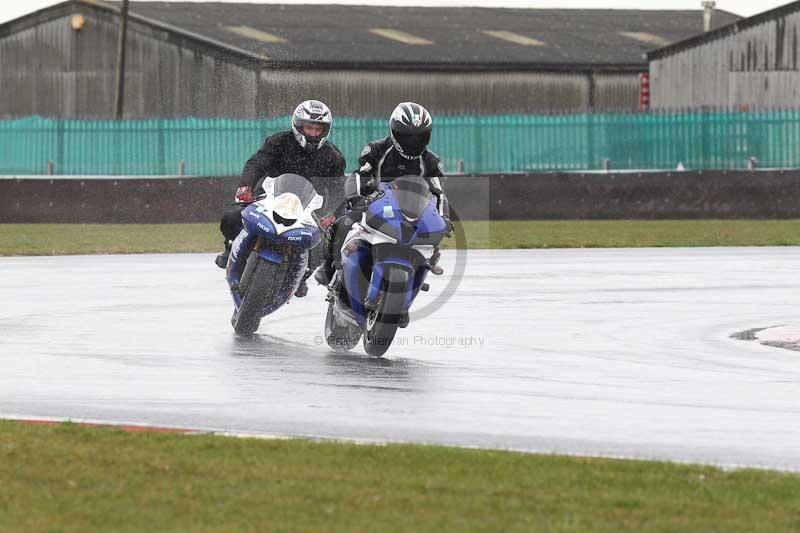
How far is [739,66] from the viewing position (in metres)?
48.8

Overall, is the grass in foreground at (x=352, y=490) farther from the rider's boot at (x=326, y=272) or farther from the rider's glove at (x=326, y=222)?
the rider's glove at (x=326, y=222)

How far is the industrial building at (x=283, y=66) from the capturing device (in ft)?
170

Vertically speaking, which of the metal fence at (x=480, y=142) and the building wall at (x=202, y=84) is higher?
the building wall at (x=202, y=84)

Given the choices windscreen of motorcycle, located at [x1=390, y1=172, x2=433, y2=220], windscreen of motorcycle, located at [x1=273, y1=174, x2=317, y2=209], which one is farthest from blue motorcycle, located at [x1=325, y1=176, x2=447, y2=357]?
windscreen of motorcycle, located at [x1=273, y1=174, x2=317, y2=209]

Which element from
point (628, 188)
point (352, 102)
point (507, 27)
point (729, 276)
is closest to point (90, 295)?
point (729, 276)

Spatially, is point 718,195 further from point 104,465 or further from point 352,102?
point 104,465

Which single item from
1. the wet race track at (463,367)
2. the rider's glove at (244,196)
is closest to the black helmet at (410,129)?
the wet race track at (463,367)

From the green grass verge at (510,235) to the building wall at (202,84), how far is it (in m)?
18.3

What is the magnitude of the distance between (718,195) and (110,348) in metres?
21.7

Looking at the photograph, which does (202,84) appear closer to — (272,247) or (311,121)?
(311,121)

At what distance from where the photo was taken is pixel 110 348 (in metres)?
13.2

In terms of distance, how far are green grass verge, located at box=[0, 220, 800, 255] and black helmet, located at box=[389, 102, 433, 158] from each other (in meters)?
13.2

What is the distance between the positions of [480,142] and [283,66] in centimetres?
1613

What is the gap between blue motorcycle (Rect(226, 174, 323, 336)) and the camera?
43.9ft
